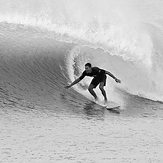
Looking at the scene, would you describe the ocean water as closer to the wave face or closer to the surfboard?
the wave face

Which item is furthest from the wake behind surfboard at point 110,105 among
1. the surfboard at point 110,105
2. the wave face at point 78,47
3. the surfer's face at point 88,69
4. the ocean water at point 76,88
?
the surfer's face at point 88,69

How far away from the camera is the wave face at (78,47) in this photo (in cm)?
1471

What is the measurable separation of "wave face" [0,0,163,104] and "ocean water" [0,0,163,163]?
1.5 inches

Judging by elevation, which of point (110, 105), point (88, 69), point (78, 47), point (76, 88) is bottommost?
point (110, 105)

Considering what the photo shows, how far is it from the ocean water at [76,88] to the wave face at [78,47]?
0.12 ft

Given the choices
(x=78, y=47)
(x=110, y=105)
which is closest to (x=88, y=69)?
(x=110, y=105)

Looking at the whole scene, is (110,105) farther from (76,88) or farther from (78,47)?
(78,47)

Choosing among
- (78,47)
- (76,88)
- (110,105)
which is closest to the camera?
(110,105)

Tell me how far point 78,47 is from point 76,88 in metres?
5.63

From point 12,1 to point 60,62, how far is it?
19.4 m

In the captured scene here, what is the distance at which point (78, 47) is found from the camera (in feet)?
62.9

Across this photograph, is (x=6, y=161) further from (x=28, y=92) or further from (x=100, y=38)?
(x=100, y=38)

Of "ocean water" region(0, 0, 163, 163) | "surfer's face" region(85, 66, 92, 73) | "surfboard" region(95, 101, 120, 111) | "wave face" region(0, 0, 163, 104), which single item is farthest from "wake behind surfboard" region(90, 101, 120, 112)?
"surfer's face" region(85, 66, 92, 73)

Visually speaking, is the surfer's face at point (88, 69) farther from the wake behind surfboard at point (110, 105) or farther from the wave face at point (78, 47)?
the wave face at point (78, 47)
